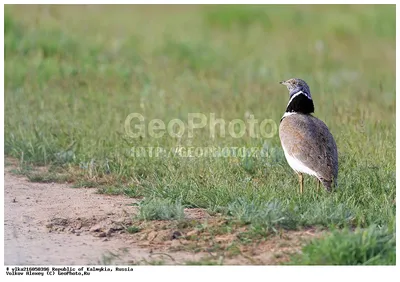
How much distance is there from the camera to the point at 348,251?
5023 millimetres

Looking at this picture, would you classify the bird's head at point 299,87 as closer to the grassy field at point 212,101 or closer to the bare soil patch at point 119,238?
the grassy field at point 212,101

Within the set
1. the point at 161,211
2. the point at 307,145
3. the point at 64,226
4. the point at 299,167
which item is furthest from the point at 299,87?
the point at 64,226

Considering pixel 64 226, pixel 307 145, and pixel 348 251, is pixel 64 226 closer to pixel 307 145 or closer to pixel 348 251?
pixel 307 145

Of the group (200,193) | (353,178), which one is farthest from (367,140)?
(200,193)

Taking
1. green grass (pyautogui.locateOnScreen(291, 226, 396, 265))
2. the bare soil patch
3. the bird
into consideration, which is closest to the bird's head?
the bird

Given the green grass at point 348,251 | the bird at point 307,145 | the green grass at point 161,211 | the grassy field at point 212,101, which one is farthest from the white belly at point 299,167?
the green grass at point 348,251

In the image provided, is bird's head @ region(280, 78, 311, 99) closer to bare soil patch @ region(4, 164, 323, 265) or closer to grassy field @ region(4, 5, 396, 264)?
grassy field @ region(4, 5, 396, 264)

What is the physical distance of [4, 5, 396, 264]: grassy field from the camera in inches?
237

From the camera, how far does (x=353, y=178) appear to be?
662 centimetres

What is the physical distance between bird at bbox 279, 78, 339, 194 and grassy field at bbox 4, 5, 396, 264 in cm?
16

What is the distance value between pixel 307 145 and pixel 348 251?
1.57 m

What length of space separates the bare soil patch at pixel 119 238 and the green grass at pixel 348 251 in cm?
21

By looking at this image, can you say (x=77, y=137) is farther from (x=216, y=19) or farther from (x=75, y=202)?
(x=216, y=19)

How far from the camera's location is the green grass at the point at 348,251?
16.5 feet
